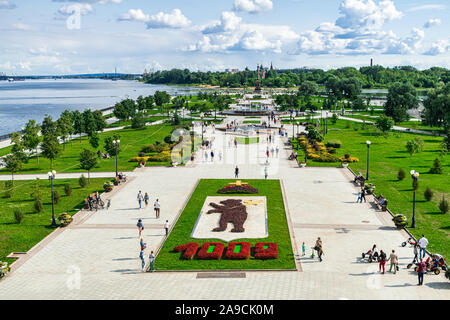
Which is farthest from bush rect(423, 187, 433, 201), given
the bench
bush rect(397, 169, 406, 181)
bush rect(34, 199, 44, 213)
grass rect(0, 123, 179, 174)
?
bush rect(34, 199, 44, 213)

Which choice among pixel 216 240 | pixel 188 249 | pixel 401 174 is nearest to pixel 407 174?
pixel 401 174

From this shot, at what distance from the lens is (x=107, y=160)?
47000 mm

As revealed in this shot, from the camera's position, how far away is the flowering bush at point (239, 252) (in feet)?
65.7

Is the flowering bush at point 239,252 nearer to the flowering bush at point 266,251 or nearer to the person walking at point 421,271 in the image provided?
the flowering bush at point 266,251

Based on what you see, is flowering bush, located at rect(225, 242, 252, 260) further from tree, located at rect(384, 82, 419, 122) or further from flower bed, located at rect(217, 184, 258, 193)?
tree, located at rect(384, 82, 419, 122)

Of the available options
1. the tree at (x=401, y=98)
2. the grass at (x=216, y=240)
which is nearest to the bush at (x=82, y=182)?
the grass at (x=216, y=240)

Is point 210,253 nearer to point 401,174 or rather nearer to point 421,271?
point 421,271

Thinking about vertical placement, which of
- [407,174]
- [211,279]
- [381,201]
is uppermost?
[407,174]

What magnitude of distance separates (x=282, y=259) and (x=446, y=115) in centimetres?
5463

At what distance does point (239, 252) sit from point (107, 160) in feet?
101

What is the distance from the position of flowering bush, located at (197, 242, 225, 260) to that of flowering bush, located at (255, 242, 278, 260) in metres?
1.87

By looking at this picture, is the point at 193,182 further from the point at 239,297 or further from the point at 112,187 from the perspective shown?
the point at 239,297

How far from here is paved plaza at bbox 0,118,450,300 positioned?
16.8 metres

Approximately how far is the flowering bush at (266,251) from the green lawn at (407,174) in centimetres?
839
